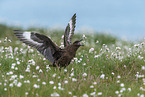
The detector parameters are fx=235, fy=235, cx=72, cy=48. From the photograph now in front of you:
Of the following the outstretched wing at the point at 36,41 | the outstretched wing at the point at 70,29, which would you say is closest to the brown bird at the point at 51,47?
the outstretched wing at the point at 36,41

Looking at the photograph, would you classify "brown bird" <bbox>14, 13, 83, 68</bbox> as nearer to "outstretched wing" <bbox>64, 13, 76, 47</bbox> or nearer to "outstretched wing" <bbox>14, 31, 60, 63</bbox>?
"outstretched wing" <bbox>14, 31, 60, 63</bbox>

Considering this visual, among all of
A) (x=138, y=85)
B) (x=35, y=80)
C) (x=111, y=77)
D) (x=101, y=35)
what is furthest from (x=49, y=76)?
(x=101, y=35)

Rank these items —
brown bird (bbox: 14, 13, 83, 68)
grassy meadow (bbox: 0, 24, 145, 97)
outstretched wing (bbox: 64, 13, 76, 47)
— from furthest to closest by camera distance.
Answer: outstretched wing (bbox: 64, 13, 76, 47) < brown bird (bbox: 14, 13, 83, 68) < grassy meadow (bbox: 0, 24, 145, 97)

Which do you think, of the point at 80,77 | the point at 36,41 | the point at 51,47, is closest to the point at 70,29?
the point at 51,47

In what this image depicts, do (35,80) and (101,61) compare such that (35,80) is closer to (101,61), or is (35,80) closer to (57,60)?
(57,60)

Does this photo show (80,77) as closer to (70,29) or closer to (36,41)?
(36,41)

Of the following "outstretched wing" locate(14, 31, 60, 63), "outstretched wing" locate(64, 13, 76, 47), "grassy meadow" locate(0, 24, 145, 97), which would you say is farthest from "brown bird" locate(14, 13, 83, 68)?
"outstretched wing" locate(64, 13, 76, 47)

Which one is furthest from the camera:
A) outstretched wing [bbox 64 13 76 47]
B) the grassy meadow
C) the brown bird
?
outstretched wing [bbox 64 13 76 47]

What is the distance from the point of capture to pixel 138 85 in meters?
6.23

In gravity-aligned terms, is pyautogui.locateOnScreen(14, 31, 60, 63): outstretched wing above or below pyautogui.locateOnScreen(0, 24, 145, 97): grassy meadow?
above

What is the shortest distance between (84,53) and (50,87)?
135 inches

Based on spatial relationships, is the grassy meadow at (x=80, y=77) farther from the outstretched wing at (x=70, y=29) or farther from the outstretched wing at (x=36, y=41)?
the outstretched wing at (x=70, y=29)

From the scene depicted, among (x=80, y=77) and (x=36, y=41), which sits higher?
(x=36, y=41)

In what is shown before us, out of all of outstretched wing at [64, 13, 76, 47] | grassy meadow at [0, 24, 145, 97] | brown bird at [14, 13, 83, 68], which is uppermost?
outstretched wing at [64, 13, 76, 47]
